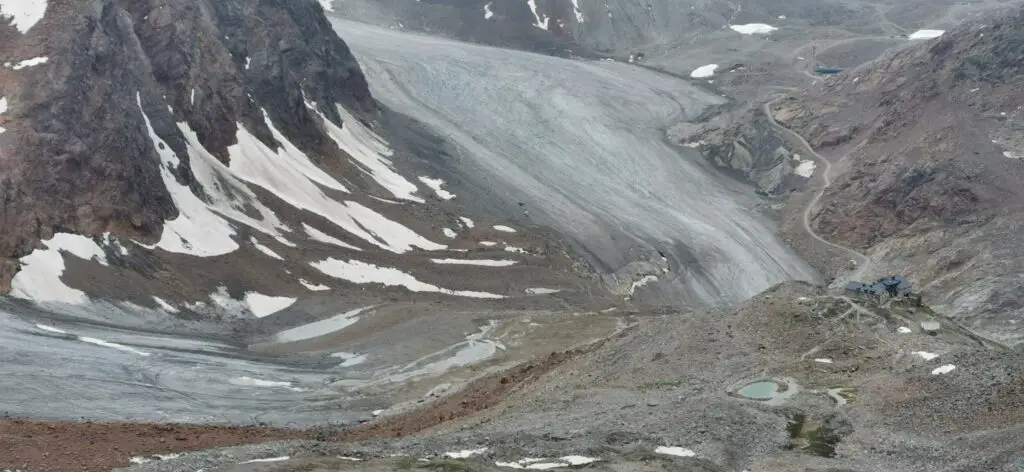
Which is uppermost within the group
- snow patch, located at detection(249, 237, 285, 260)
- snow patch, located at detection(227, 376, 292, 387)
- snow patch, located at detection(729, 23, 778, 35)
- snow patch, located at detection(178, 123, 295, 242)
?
snow patch, located at detection(729, 23, 778, 35)

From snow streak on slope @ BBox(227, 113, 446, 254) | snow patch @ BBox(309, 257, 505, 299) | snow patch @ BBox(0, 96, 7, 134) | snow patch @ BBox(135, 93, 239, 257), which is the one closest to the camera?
snow patch @ BBox(0, 96, 7, 134)

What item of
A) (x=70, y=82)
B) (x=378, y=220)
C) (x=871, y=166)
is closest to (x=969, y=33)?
(x=871, y=166)

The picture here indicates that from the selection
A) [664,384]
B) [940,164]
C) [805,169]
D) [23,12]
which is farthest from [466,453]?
[805,169]

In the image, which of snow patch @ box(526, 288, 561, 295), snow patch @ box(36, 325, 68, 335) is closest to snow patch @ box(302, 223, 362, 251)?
snow patch @ box(526, 288, 561, 295)

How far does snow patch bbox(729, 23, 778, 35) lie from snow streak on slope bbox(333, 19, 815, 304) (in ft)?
113

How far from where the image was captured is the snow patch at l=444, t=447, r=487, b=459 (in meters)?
24.5

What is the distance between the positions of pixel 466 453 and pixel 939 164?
68.6 meters

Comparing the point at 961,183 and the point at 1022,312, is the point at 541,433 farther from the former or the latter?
the point at 961,183

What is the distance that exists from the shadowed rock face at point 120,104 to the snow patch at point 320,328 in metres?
11.3

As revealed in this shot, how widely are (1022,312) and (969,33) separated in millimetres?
55024

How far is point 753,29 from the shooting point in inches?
6644

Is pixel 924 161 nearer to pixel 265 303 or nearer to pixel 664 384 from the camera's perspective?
pixel 265 303

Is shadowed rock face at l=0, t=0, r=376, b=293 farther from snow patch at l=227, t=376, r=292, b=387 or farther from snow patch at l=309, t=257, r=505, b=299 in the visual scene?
snow patch at l=227, t=376, r=292, b=387

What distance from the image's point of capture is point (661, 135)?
112 metres
